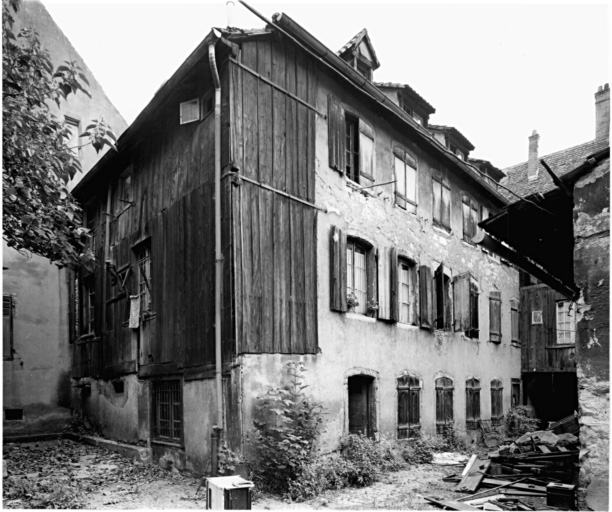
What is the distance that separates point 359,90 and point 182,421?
7.25m

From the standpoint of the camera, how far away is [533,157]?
73.3 ft

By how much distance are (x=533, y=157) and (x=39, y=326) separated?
17.6m

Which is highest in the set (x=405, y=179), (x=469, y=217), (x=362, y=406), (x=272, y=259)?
(x=405, y=179)

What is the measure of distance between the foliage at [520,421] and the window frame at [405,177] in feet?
26.6

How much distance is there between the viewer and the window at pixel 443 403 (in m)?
14.8

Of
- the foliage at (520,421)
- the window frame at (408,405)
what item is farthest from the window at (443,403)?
the foliage at (520,421)

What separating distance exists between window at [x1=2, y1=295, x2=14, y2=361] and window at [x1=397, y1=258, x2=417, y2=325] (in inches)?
387

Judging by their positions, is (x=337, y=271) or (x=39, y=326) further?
(x=39, y=326)

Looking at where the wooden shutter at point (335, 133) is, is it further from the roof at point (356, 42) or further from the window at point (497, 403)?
the window at point (497, 403)

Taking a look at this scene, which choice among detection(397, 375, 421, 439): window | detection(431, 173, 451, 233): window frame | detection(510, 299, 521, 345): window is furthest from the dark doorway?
detection(510, 299, 521, 345): window

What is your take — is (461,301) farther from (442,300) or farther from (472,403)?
(472,403)

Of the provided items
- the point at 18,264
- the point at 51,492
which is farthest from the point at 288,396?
the point at 18,264

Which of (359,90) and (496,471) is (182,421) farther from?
(359,90)

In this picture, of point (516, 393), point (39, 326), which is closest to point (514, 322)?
point (516, 393)
